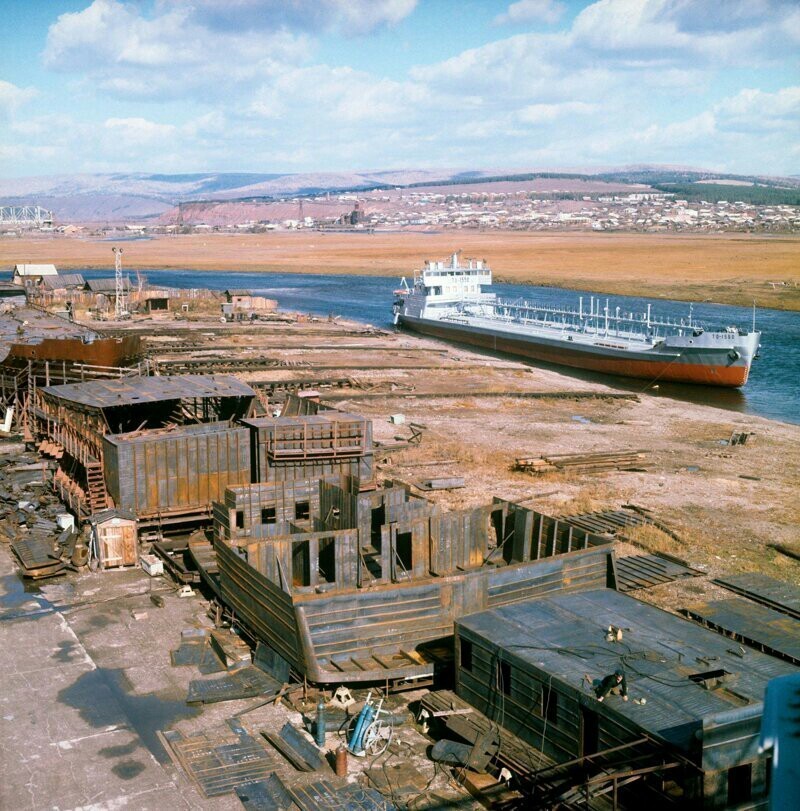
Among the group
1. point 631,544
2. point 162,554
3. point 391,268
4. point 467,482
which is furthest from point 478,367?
point 391,268

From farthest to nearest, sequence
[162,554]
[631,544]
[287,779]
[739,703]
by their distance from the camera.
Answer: [631,544], [162,554], [287,779], [739,703]

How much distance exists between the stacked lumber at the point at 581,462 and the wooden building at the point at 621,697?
1581cm

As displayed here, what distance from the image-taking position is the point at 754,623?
17.6 meters

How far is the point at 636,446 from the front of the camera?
36.6 m

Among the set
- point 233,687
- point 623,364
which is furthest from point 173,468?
point 623,364

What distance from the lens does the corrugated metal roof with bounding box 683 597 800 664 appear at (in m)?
16.4

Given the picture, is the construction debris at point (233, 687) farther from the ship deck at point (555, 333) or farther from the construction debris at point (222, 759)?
the ship deck at point (555, 333)

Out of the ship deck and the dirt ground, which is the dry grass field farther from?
the dirt ground

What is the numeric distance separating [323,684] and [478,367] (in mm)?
43888

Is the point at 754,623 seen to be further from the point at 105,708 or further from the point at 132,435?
the point at 132,435

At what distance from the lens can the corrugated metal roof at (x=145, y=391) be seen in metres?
25.4

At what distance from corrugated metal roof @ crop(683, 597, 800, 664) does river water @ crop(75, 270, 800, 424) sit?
29857 millimetres

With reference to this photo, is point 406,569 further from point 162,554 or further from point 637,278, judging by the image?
point 637,278

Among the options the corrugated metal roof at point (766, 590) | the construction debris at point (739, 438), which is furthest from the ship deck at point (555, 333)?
the corrugated metal roof at point (766, 590)
